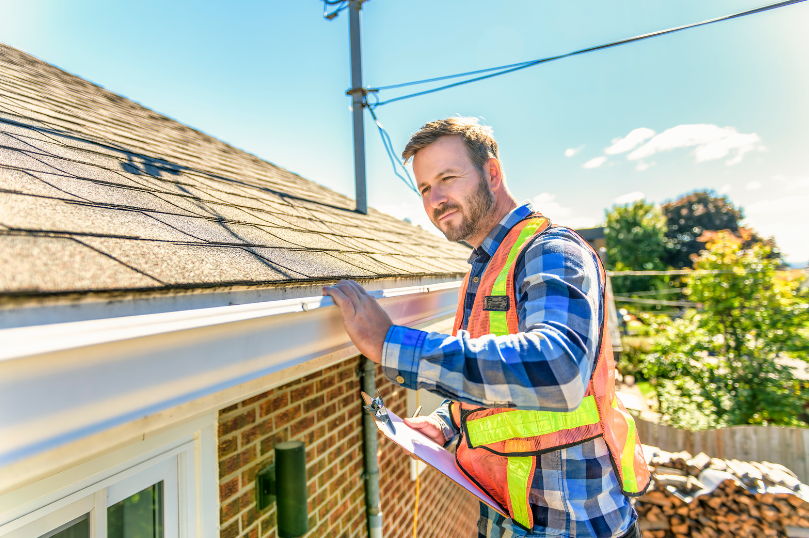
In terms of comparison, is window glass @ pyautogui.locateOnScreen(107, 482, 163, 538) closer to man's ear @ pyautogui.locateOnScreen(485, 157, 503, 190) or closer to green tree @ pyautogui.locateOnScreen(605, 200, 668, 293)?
man's ear @ pyautogui.locateOnScreen(485, 157, 503, 190)

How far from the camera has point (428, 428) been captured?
181cm

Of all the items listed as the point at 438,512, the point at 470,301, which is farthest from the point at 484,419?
the point at 438,512

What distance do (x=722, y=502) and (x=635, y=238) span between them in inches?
1194

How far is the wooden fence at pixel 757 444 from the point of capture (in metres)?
6.16

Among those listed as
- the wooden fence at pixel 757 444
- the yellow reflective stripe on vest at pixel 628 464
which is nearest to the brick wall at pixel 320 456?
the yellow reflective stripe on vest at pixel 628 464

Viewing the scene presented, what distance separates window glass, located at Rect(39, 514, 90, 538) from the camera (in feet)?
4.15

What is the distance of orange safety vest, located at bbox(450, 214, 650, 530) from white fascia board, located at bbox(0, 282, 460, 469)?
1.99 ft

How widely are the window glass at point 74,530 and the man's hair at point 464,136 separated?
6.06 ft

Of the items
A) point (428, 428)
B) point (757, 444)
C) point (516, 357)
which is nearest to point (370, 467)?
point (428, 428)

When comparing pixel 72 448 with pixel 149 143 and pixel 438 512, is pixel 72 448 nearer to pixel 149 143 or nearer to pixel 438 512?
pixel 149 143

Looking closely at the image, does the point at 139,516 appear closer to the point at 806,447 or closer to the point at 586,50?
the point at 586,50

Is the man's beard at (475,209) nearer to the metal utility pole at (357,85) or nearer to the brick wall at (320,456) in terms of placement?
the brick wall at (320,456)

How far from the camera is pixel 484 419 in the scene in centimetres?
132

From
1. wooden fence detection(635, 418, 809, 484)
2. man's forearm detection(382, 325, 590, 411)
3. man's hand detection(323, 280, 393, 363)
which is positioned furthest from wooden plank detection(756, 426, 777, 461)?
man's hand detection(323, 280, 393, 363)
